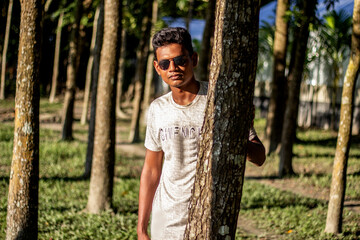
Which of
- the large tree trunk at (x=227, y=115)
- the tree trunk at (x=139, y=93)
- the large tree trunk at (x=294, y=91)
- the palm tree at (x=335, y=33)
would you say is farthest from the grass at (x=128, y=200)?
the palm tree at (x=335, y=33)

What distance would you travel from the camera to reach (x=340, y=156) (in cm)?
509

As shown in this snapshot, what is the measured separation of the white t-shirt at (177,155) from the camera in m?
2.24

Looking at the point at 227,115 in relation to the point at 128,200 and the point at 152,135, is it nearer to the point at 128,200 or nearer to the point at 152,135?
the point at 152,135

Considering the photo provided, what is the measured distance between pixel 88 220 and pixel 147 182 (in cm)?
349

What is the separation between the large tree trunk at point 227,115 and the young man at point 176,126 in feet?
0.78

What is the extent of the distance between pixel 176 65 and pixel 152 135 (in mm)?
451

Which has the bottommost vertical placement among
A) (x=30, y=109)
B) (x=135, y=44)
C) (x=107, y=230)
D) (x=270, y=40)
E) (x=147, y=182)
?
(x=107, y=230)

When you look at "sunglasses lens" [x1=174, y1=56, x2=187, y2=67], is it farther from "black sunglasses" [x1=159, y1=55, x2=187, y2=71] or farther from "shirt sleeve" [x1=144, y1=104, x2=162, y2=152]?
"shirt sleeve" [x1=144, y1=104, x2=162, y2=152]

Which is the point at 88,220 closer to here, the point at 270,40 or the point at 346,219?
the point at 346,219

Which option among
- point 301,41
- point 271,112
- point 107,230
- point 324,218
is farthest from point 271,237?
point 271,112

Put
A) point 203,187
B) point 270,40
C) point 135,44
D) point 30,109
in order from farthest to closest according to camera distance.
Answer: point 135,44, point 270,40, point 30,109, point 203,187

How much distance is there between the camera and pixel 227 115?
1934mm

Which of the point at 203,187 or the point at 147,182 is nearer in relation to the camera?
the point at 203,187

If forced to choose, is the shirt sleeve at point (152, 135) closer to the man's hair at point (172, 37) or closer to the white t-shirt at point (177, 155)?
the white t-shirt at point (177, 155)
